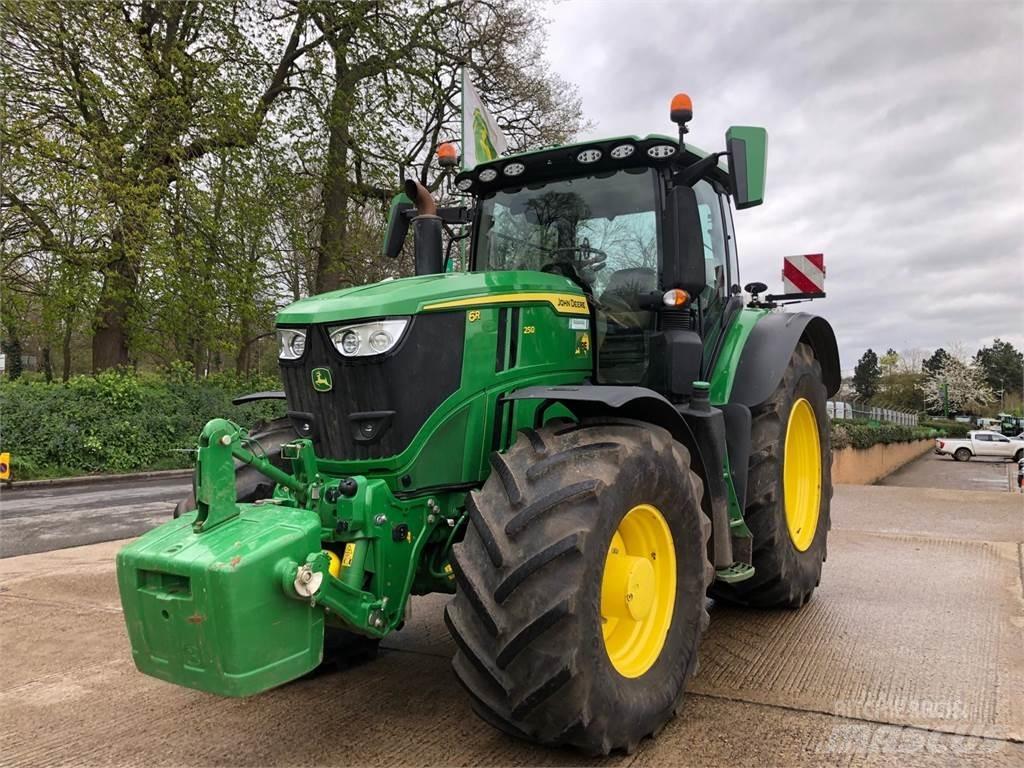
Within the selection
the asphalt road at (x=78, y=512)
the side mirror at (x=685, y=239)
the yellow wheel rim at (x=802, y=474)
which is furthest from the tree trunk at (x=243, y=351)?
the side mirror at (x=685, y=239)

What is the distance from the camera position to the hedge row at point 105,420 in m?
14.1

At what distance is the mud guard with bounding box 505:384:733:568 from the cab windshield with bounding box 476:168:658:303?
2.41 ft

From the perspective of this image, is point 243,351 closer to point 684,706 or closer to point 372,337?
point 372,337

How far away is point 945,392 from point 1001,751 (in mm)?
81598

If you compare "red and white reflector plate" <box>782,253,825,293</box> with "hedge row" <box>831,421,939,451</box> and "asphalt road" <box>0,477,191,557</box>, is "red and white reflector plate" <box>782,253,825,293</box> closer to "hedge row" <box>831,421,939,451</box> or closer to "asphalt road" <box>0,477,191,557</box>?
"asphalt road" <box>0,477,191,557</box>

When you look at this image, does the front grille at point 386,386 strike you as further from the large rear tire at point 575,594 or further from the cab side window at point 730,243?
the cab side window at point 730,243

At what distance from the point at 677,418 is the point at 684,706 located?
123cm

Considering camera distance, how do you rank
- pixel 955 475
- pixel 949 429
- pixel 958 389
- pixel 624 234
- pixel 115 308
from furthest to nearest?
pixel 958 389 < pixel 949 429 < pixel 955 475 < pixel 115 308 < pixel 624 234

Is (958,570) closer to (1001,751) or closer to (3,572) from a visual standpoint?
(1001,751)

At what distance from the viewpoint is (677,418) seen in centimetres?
334

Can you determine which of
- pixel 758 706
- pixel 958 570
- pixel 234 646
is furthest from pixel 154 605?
pixel 958 570

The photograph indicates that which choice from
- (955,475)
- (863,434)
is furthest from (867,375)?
(863,434)

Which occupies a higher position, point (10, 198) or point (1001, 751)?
point (10, 198)

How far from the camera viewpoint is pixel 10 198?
14.1 m
